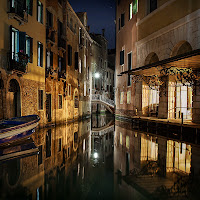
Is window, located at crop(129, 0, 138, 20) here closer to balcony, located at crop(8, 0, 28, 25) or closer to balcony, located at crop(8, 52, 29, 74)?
balcony, located at crop(8, 0, 28, 25)

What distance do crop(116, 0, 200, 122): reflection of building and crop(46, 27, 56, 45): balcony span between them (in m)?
6.85

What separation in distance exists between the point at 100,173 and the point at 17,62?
10.6m

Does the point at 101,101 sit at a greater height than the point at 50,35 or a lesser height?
lesser

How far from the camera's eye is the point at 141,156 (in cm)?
920

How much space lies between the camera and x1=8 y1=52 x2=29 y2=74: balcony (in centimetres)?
1461

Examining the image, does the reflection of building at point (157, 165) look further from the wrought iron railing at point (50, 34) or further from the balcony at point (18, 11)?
the wrought iron railing at point (50, 34)

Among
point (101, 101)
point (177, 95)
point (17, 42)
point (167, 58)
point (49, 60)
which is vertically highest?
point (17, 42)

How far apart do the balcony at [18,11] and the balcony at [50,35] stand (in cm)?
391

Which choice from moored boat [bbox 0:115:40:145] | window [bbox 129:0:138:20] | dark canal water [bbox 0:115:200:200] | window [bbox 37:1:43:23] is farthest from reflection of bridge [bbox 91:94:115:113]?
dark canal water [bbox 0:115:200:200]

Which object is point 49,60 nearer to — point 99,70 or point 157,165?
point 157,165

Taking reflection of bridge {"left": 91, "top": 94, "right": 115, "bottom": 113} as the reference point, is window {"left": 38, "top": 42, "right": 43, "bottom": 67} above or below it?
above

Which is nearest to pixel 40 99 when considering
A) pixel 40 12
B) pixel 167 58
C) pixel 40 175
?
pixel 40 12

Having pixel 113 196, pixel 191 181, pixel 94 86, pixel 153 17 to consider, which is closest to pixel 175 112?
pixel 153 17

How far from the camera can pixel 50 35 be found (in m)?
20.6
